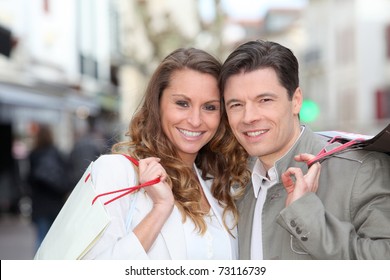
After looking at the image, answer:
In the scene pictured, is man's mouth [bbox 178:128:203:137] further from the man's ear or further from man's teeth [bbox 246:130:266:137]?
the man's ear

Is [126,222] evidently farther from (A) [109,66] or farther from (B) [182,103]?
(A) [109,66]

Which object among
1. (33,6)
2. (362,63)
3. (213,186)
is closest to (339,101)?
(362,63)

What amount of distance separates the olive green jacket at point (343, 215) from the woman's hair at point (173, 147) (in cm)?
48

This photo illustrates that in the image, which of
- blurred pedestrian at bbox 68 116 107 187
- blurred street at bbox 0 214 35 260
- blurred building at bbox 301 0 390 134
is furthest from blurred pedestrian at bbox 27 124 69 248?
blurred building at bbox 301 0 390 134

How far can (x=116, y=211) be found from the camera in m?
2.89

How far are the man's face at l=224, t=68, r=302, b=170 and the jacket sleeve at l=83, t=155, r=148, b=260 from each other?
1.61ft


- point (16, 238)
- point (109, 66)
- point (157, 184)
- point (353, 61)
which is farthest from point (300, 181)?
point (353, 61)

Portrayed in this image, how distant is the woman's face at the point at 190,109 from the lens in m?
3.25

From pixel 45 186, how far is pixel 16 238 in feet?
15.2

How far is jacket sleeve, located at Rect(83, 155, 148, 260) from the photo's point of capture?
2801mm

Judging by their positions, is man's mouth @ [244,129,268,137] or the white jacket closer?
the white jacket

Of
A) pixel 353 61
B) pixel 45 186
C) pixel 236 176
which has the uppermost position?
pixel 236 176

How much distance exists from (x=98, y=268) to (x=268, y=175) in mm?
830

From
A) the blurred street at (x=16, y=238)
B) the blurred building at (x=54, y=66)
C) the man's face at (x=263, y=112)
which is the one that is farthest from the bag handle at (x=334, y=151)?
the blurred building at (x=54, y=66)
